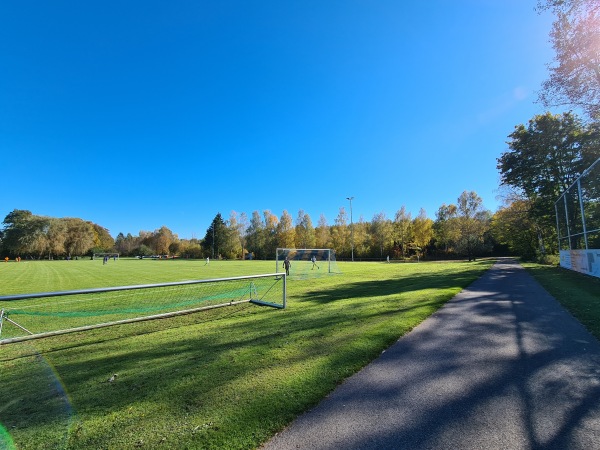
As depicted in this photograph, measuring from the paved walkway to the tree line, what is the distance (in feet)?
157

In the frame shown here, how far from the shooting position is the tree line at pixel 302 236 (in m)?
→ 58.2

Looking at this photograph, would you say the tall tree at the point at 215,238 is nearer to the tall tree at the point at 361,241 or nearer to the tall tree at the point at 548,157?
the tall tree at the point at 361,241

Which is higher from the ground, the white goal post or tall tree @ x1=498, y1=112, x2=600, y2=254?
tall tree @ x1=498, y1=112, x2=600, y2=254

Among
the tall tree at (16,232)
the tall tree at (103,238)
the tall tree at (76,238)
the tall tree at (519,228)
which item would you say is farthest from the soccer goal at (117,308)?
the tall tree at (103,238)

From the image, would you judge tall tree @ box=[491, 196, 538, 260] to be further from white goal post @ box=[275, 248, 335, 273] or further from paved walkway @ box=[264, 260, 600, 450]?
paved walkway @ box=[264, 260, 600, 450]

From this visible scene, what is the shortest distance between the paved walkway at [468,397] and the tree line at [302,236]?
47.7m

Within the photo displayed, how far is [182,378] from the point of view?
414cm

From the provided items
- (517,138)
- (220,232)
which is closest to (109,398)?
(517,138)

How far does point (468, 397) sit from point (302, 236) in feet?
230

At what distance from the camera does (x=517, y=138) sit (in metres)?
28.0

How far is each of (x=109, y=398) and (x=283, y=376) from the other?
213 cm

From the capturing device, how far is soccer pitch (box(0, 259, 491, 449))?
9.54ft

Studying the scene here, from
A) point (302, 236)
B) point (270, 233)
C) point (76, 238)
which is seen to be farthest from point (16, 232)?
point (302, 236)

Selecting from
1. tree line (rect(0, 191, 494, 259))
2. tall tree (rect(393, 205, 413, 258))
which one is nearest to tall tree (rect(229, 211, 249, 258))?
tree line (rect(0, 191, 494, 259))
